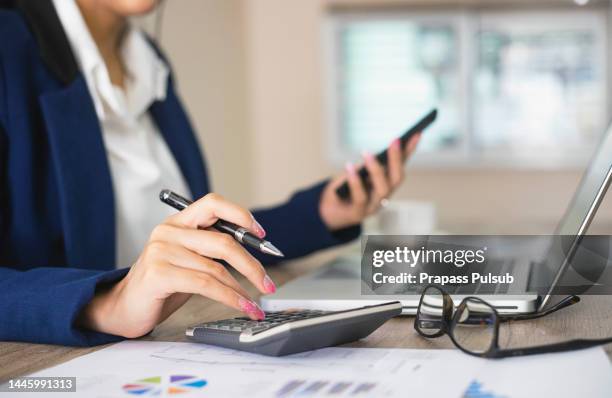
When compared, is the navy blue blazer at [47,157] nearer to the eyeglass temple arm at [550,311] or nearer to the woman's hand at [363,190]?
the woman's hand at [363,190]

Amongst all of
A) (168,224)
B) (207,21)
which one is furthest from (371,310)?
(207,21)

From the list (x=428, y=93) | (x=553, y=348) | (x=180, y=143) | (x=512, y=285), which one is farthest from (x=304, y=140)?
(x=553, y=348)

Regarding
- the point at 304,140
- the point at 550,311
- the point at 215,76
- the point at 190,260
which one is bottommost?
the point at 304,140

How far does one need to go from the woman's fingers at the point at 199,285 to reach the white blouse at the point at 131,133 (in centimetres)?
50

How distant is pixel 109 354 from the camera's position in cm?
76

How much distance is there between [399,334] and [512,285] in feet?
0.65

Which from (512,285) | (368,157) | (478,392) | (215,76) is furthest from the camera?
(215,76)

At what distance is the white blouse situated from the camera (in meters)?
1.28

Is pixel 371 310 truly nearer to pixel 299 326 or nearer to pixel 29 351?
pixel 299 326

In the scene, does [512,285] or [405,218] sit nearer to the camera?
[512,285]

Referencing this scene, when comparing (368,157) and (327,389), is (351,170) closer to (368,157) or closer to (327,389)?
(368,157)

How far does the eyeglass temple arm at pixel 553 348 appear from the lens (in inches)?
27.3

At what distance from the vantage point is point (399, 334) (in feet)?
2.65

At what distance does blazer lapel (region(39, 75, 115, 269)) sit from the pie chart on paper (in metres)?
0.54
